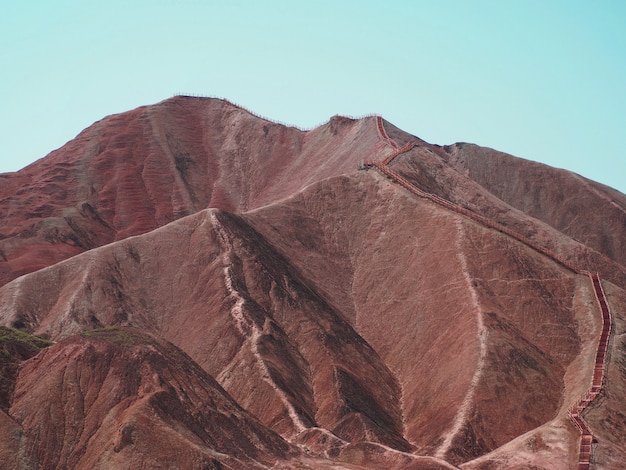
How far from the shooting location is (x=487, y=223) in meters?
105

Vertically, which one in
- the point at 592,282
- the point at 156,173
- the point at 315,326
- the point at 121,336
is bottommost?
the point at 121,336

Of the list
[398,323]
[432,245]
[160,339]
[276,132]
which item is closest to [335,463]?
[160,339]

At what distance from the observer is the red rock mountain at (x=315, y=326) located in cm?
7162

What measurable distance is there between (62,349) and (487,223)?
44826mm

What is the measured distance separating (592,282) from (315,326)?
2418 cm

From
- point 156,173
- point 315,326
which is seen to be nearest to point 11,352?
point 315,326

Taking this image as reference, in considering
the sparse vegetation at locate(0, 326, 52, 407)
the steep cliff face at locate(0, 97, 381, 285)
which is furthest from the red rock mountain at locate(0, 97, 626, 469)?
the steep cliff face at locate(0, 97, 381, 285)

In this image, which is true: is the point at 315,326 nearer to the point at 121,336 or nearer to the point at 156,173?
the point at 121,336

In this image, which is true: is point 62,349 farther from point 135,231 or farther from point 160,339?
point 135,231

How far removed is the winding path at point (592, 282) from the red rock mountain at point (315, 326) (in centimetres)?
23

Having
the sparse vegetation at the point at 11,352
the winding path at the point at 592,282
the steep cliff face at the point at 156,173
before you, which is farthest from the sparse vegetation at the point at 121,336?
the steep cliff face at the point at 156,173

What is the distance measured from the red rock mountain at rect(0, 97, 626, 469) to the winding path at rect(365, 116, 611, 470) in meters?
0.23

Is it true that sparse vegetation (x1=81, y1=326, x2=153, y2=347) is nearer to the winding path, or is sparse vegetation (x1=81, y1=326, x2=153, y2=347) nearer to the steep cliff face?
the winding path

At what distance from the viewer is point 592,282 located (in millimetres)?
97375
